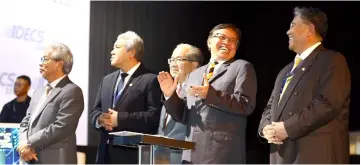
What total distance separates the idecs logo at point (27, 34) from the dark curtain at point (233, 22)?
71.0 inches

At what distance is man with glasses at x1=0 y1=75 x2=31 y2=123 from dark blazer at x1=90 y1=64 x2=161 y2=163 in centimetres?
90

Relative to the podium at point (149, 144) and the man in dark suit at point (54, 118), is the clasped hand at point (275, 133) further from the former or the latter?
the man in dark suit at point (54, 118)

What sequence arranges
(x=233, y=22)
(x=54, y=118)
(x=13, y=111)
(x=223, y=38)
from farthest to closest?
(x=233, y=22), (x=13, y=111), (x=54, y=118), (x=223, y=38)

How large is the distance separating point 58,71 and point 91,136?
299 cm

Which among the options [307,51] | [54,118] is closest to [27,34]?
[54,118]

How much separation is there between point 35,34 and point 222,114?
7.29 ft

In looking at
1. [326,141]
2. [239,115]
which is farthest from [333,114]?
[239,115]

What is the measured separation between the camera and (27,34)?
5.69 meters

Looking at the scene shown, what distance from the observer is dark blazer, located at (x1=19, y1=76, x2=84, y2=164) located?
173 inches

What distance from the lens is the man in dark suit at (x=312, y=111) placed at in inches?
144

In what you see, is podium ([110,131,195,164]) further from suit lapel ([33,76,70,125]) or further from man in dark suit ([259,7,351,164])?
suit lapel ([33,76,70,125])

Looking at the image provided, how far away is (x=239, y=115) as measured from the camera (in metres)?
4.18

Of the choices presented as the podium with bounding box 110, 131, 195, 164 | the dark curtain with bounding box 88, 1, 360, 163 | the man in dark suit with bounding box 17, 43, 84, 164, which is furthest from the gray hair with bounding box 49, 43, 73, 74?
the dark curtain with bounding box 88, 1, 360, 163

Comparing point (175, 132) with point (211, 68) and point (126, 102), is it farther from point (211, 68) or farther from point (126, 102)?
point (211, 68)
